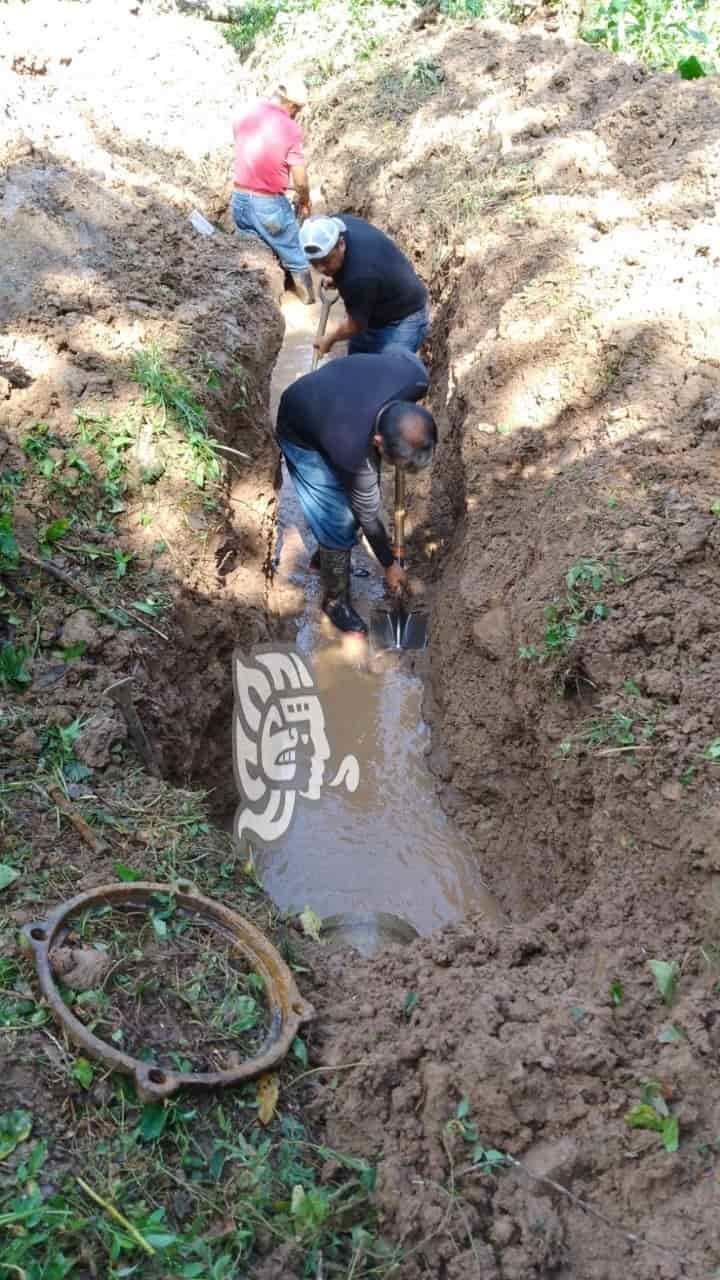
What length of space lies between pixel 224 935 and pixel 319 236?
3.54m

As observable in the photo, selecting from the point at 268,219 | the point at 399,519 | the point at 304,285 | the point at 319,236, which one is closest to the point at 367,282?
the point at 319,236

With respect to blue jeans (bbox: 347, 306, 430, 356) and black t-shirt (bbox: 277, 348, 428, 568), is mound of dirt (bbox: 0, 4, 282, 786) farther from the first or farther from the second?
blue jeans (bbox: 347, 306, 430, 356)

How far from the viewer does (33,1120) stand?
6.48 feet

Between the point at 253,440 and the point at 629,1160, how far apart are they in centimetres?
393

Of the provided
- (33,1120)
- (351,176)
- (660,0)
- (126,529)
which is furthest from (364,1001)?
(660,0)

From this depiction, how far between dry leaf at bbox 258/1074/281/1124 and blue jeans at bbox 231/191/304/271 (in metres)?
5.85

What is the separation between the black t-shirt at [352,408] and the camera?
4312 mm

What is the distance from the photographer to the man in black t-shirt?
4.61 metres

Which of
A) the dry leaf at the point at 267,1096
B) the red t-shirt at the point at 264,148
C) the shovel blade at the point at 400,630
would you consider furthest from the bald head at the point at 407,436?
the red t-shirt at the point at 264,148

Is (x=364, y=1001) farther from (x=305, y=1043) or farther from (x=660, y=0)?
(x=660, y=0)

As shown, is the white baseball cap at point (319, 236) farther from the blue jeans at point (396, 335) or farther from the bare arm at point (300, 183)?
the bare arm at point (300, 183)

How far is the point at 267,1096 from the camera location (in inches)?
88.5

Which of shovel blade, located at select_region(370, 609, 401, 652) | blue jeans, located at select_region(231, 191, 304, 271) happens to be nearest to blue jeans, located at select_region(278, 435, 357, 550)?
shovel blade, located at select_region(370, 609, 401, 652)

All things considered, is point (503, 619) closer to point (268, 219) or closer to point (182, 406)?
point (182, 406)
